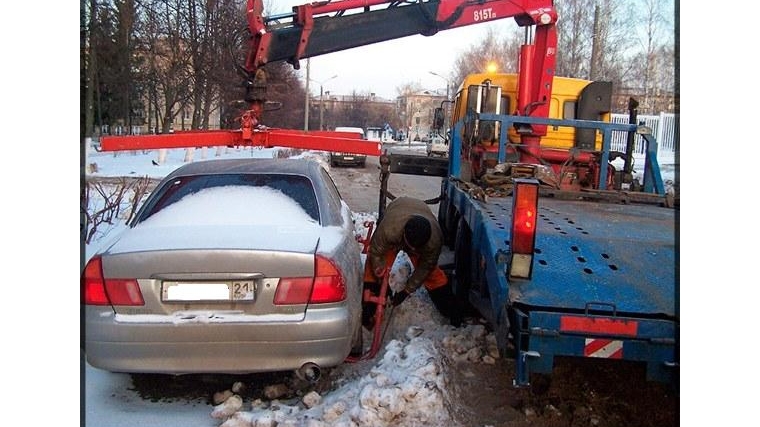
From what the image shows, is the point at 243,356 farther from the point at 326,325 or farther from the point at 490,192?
the point at 490,192

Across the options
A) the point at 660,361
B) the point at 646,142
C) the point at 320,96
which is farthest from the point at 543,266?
the point at 320,96

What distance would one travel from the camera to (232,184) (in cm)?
405

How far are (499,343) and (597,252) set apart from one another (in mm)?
822

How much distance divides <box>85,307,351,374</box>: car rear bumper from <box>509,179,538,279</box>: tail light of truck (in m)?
1.10

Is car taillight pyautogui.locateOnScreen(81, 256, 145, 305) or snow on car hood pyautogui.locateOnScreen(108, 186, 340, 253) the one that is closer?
car taillight pyautogui.locateOnScreen(81, 256, 145, 305)

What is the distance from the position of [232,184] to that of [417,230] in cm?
130

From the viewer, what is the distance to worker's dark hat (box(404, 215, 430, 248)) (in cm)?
429

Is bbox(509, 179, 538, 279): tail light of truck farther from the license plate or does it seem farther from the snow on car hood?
the license plate

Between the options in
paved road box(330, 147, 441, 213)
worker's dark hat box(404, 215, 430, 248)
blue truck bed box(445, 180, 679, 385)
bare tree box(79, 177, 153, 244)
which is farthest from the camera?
paved road box(330, 147, 441, 213)

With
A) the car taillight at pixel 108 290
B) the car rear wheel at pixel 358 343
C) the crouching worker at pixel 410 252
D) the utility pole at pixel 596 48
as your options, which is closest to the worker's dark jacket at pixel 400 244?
the crouching worker at pixel 410 252

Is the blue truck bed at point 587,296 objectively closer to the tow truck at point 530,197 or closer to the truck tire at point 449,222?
the tow truck at point 530,197

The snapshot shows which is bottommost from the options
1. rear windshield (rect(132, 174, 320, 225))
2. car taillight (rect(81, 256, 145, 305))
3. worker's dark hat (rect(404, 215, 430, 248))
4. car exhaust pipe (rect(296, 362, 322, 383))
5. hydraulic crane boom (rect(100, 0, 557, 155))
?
car exhaust pipe (rect(296, 362, 322, 383))

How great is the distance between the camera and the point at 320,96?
1718 inches

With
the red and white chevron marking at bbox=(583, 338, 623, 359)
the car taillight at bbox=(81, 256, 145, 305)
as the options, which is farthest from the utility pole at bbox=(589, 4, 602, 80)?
the car taillight at bbox=(81, 256, 145, 305)
